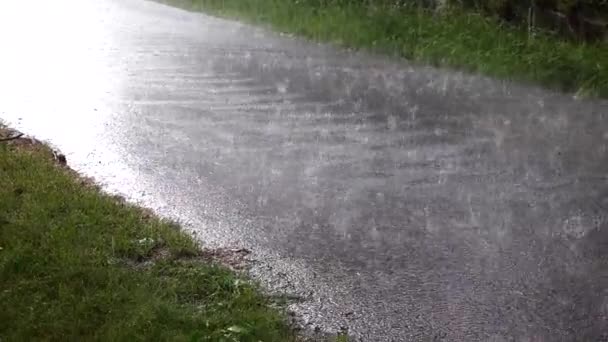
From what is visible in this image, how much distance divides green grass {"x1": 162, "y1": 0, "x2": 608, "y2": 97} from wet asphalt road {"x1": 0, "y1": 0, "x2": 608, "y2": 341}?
1.58 feet

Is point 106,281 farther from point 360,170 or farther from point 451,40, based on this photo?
point 451,40

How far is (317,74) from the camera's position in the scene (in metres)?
12.5

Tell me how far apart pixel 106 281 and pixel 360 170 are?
11.5ft

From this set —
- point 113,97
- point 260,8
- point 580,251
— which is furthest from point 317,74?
point 580,251

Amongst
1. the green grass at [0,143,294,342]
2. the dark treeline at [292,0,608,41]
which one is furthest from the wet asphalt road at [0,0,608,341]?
the dark treeline at [292,0,608,41]

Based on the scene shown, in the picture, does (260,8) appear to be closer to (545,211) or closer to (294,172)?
(294,172)

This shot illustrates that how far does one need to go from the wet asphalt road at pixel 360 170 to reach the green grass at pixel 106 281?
454mm

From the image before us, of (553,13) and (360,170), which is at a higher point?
(553,13)

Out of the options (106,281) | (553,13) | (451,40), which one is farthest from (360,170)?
(553,13)

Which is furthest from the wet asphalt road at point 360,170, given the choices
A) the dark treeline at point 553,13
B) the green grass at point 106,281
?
the dark treeline at point 553,13

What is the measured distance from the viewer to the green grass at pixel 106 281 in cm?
486

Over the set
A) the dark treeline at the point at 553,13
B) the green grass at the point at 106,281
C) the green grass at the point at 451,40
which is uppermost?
the dark treeline at the point at 553,13

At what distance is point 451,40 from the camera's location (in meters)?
13.0

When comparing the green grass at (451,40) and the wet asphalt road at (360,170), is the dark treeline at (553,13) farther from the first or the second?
the wet asphalt road at (360,170)
